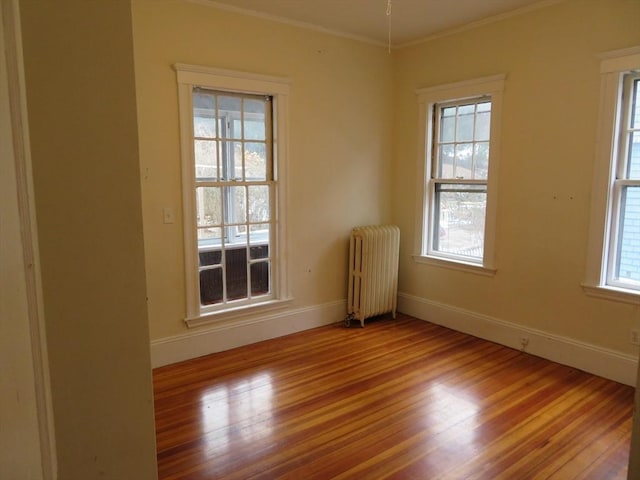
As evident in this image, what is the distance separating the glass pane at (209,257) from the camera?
12.3ft

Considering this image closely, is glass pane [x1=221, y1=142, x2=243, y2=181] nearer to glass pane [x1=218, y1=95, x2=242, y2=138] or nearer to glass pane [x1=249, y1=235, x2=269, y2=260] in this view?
glass pane [x1=218, y1=95, x2=242, y2=138]

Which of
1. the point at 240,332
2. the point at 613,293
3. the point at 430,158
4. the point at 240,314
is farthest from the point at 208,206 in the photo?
the point at 613,293

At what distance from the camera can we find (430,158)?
448 cm

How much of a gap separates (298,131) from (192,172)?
3.57 feet

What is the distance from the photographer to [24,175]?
1.69 ft

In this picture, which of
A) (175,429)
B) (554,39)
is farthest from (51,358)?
(554,39)

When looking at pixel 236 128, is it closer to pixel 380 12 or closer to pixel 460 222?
pixel 380 12

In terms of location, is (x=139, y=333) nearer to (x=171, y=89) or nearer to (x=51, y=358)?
(x=51, y=358)

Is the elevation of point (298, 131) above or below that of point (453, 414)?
above

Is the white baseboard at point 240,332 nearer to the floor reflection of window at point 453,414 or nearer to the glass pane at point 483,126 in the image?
the floor reflection of window at point 453,414

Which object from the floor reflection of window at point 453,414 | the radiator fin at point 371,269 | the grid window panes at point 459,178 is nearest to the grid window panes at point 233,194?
the radiator fin at point 371,269

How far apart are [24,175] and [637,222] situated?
12.1 feet

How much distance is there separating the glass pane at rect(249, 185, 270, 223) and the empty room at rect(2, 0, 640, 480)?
29 millimetres

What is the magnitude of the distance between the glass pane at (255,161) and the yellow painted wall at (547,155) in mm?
1873
